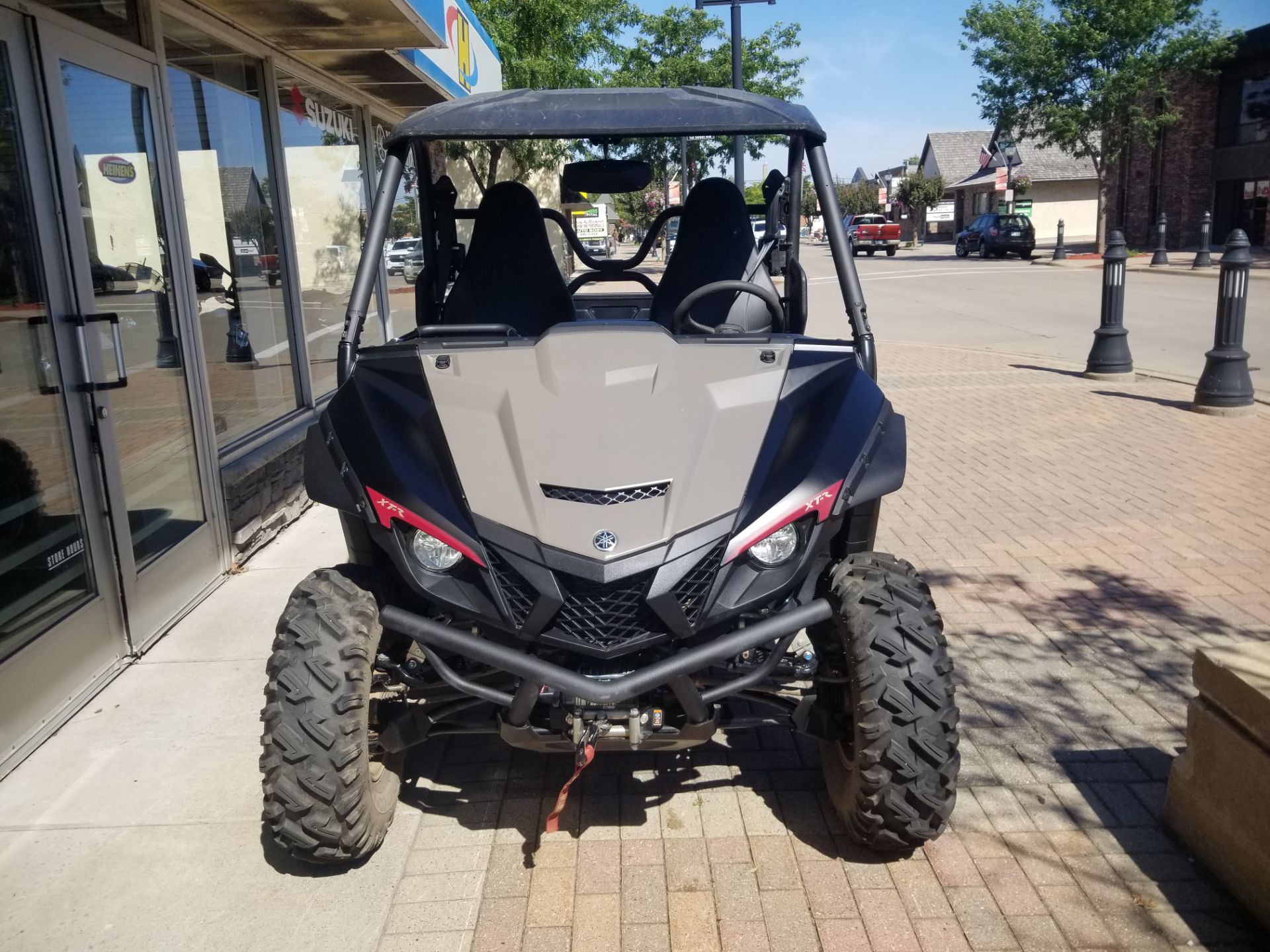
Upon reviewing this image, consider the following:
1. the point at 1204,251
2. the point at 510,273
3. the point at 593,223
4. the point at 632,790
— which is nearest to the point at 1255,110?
the point at 1204,251

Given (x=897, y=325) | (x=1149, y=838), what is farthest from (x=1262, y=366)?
(x=1149, y=838)

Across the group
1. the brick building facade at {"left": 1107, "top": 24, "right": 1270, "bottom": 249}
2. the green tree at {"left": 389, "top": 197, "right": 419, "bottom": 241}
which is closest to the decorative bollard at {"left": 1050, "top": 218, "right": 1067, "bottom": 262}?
the brick building facade at {"left": 1107, "top": 24, "right": 1270, "bottom": 249}

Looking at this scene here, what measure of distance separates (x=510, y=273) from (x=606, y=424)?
155 centimetres

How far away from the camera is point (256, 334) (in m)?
6.86

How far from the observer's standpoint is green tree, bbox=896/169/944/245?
61.1 metres

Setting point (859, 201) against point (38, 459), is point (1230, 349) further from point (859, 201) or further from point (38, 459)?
point (859, 201)

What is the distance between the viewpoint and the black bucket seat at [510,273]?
413 cm

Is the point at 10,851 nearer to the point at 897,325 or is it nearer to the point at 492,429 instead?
the point at 492,429

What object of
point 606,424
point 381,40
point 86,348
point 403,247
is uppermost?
point 381,40

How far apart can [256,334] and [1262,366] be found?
9.93 m

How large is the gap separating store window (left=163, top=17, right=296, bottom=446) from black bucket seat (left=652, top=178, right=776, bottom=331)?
2785 mm

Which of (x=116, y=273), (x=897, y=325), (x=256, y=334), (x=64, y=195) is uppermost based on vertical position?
(x=64, y=195)

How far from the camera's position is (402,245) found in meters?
6.66

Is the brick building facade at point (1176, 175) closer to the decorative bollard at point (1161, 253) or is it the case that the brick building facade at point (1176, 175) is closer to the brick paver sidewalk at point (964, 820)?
the decorative bollard at point (1161, 253)
